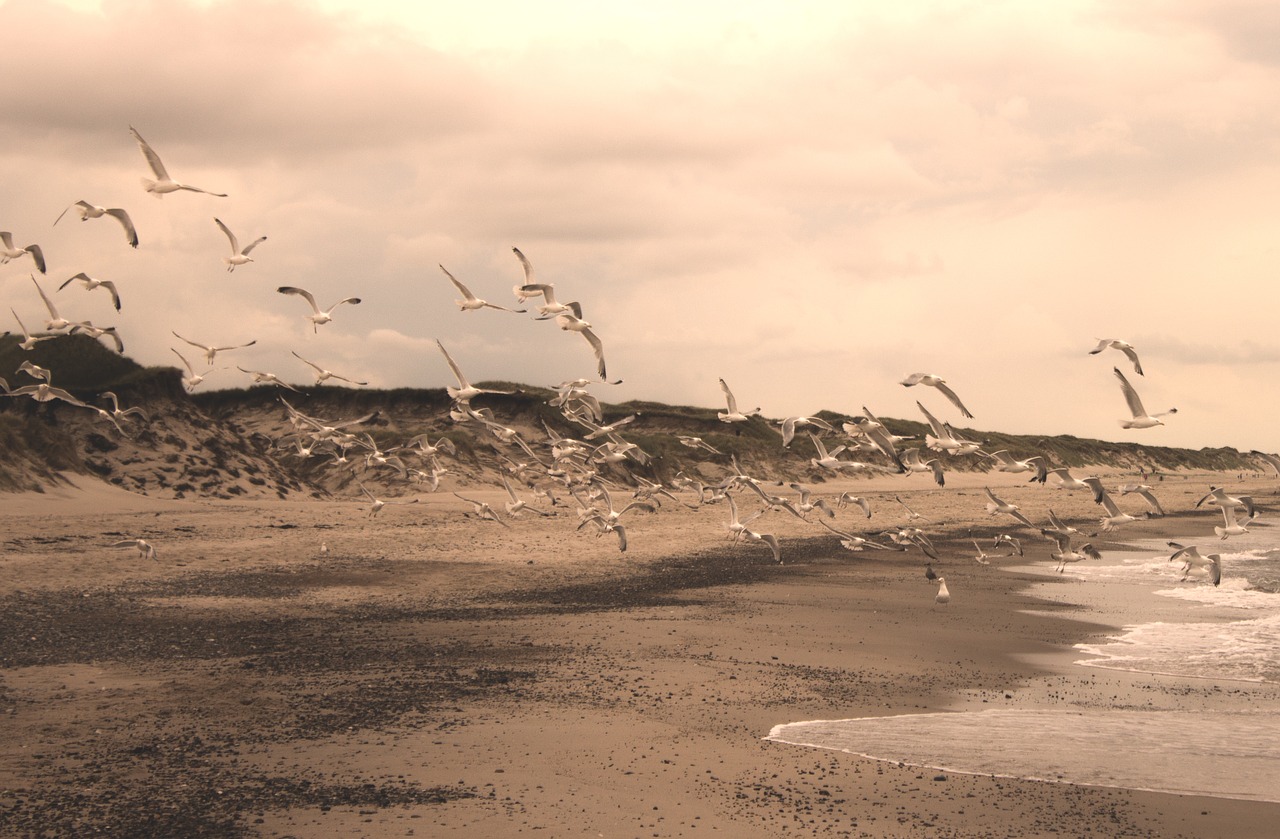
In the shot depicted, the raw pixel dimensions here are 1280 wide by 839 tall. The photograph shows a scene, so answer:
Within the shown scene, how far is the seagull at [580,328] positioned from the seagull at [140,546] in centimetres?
866

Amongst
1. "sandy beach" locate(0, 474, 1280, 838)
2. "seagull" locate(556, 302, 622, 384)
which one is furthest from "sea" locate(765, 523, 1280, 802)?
"seagull" locate(556, 302, 622, 384)

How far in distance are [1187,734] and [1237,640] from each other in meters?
6.67

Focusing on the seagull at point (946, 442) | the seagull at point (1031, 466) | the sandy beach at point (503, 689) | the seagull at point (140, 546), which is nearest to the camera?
the sandy beach at point (503, 689)

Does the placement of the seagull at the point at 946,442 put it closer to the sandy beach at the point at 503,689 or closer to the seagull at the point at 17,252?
the sandy beach at the point at 503,689

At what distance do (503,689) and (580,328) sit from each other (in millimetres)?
7447

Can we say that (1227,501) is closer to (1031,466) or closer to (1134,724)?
(1031,466)

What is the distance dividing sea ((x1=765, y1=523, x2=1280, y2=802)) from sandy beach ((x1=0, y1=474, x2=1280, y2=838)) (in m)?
0.18

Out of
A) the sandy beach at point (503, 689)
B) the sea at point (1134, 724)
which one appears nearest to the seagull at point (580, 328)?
the sandy beach at point (503, 689)

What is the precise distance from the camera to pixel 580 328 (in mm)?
18859

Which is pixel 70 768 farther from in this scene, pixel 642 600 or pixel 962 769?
pixel 642 600

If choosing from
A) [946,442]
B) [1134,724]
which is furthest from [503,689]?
[946,442]

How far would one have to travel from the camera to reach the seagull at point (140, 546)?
20.8 metres

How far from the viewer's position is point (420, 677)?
13.3 meters

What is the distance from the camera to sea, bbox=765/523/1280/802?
34.7ft
